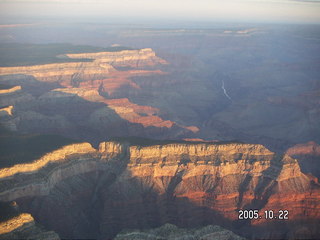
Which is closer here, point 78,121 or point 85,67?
point 78,121

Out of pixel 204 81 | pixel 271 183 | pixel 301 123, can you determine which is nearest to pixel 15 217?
pixel 271 183

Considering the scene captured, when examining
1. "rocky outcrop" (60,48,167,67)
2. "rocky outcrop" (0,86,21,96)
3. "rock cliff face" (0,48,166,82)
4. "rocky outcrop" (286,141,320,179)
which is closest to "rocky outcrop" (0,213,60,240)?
"rocky outcrop" (286,141,320,179)

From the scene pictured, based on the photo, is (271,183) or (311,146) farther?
(311,146)

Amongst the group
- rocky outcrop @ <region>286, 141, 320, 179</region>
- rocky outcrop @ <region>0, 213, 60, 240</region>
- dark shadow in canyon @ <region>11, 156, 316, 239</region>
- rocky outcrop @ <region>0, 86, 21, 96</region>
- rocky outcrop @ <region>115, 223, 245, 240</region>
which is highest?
rocky outcrop @ <region>0, 86, 21, 96</region>

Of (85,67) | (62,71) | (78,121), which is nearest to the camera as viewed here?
(78,121)

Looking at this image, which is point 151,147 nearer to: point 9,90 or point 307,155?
point 307,155

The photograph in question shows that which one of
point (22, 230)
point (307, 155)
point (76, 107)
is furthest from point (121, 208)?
point (76, 107)

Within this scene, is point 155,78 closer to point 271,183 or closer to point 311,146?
point 311,146

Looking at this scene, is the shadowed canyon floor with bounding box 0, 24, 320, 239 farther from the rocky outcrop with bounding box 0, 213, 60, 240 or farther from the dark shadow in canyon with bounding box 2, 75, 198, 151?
the dark shadow in canyon with bounding box 2, 75, 198, 151
